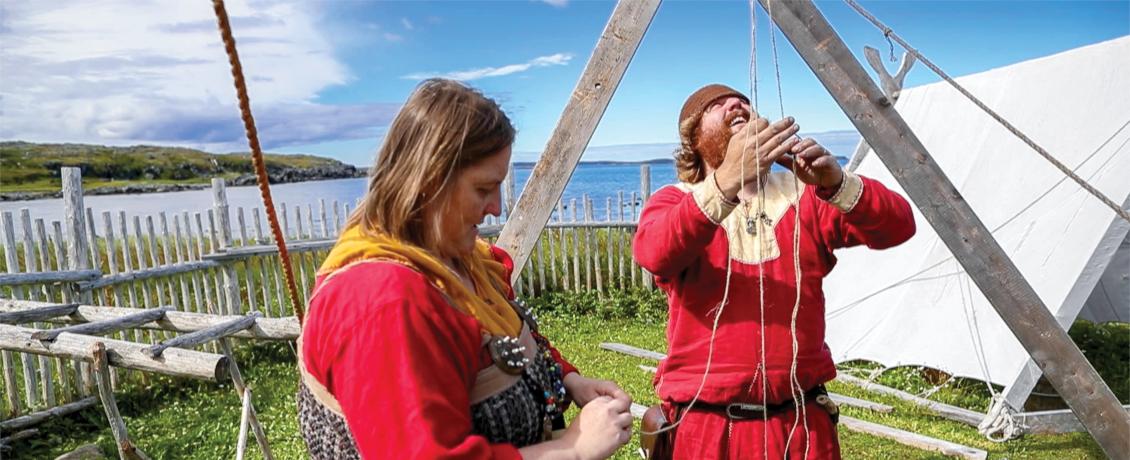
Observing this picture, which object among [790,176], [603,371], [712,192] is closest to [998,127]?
[603,371]

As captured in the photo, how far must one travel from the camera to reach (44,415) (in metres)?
5.61

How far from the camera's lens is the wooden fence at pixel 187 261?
5.84 meters

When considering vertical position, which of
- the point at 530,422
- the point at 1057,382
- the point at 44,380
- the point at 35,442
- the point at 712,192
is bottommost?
the point at 35,442

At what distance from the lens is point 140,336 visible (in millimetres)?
6496

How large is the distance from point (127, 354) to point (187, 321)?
4.33 feet

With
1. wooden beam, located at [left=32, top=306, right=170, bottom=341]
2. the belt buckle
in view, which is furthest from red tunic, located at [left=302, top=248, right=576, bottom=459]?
wooden beam, located at [left=32, top=306, right=170, bottom=341]

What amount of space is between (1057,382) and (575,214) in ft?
25.1

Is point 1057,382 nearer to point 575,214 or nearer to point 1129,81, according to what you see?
point 1129,81

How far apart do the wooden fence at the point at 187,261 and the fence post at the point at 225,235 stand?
0.4 inches

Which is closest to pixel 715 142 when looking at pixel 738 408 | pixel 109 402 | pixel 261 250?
pixel 738 408

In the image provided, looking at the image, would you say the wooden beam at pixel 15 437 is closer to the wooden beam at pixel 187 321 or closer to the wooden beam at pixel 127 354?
the wooden beam at pixel 187 321

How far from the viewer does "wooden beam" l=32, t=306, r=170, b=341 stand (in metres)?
3.65

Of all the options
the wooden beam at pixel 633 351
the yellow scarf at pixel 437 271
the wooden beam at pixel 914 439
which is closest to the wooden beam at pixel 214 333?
the yellow scarf at pixel 437 271

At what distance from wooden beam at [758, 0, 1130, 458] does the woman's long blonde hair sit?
1387mm
